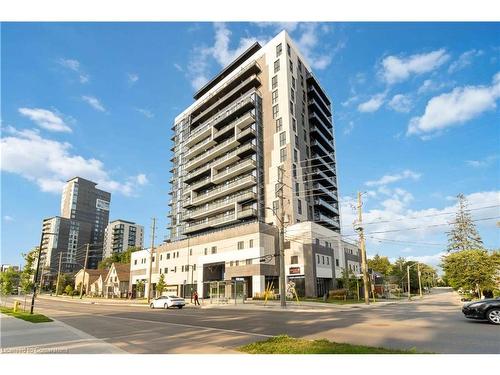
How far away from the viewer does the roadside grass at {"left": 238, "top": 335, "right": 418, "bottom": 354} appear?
8992mm

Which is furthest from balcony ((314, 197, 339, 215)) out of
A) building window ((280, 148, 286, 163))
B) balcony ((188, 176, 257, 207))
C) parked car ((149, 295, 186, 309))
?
parked car ((149, 295, 186, 309))

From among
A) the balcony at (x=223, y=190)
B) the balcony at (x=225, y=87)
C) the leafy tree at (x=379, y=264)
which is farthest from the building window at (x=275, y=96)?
the leafy tree at (x=379, y=264)

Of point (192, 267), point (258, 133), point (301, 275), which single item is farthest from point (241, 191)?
point (301, 275)

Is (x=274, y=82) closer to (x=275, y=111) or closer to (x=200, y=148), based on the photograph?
(x=275, y=111)

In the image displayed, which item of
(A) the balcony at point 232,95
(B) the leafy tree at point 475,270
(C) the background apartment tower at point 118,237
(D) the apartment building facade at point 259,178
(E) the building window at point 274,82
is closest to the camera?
(B) the leafy tree at point 475,270

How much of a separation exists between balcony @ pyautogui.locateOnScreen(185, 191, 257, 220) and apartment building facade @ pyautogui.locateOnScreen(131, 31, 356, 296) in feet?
0.66

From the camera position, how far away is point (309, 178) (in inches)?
2638

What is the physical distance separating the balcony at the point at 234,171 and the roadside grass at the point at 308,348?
5450 cm

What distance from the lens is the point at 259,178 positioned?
6384cm

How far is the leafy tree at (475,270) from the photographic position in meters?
30.5

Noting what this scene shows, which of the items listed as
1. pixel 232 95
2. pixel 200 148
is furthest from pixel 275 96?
→ pixel 200 148

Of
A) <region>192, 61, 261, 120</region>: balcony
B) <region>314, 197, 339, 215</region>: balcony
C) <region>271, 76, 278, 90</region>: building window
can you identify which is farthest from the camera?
<region>192, 61, 261, 120</region>: balcony

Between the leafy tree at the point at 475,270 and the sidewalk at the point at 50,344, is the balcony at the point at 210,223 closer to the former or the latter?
the leafy tree at the point at 475,270

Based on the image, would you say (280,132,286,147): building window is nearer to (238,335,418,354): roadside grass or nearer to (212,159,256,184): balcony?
(212,159,256,184): balcony
